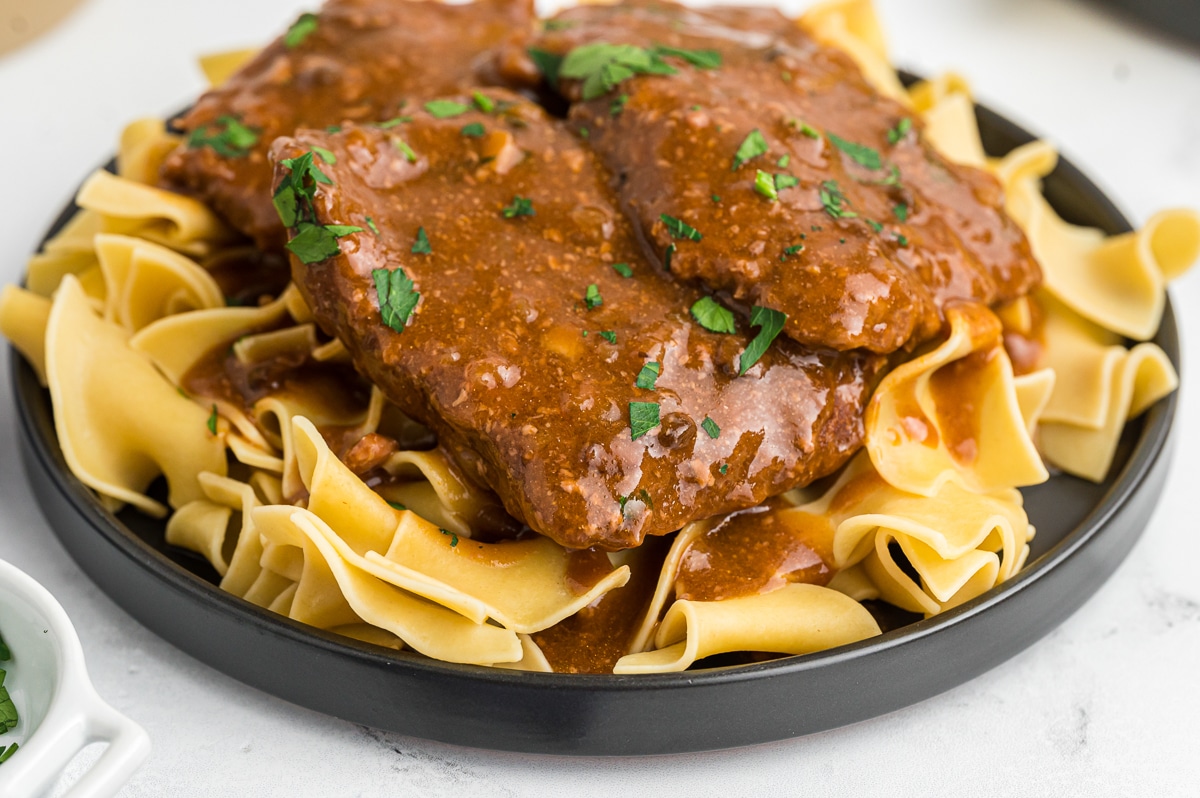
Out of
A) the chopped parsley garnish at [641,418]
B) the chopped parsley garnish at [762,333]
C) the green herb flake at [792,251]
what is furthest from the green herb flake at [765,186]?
the chopped parsley garnish at [641,418]

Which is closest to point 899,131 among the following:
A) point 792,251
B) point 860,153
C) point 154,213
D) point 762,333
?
point 860,153

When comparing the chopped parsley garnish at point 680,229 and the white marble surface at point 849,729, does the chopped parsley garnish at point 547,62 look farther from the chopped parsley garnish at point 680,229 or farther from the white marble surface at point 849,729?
the white marble surface at point 849,729

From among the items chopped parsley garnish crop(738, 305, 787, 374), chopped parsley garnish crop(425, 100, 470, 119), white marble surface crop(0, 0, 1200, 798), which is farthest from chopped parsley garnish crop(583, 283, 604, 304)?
white marble surface crop(0, 0, 1200, 798)

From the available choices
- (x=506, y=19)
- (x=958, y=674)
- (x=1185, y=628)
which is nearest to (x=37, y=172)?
(x=506, y=19)

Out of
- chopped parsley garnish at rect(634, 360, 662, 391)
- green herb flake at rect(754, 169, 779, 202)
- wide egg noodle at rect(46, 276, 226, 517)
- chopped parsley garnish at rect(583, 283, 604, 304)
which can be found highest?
green herb flake at rect(754, 169, 779, 202)

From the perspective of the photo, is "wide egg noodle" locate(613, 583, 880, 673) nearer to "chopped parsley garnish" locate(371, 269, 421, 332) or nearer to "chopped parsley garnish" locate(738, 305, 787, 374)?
"chopped parsley garnish" locate(738, 305, 787, 374)
